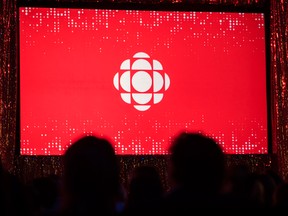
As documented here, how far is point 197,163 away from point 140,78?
5849mm

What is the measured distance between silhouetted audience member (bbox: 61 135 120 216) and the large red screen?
18.8 ft

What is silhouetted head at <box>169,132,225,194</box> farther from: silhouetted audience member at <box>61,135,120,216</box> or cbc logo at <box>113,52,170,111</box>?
cbc logo at <box>113,52,170,111</box>

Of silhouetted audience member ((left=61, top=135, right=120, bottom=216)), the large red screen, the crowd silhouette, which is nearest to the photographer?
the crowd silhouette

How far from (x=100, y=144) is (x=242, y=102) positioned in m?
6.19

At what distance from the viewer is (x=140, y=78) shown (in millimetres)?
7645

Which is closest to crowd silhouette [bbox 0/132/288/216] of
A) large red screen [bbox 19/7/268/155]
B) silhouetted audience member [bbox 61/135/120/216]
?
silhouetted audience member [bbox 61/135/120/216]

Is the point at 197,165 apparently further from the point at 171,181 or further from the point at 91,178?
the point at 91,178

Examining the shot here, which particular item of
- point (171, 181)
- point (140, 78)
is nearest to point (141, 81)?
point (140, 78)

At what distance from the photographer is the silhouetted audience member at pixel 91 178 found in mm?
1847

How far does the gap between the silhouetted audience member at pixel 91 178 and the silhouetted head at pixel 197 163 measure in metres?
0.19

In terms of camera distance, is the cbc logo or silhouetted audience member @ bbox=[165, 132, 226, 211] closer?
silhouetted audience member @ bbox=[165, 132, 226, 211]

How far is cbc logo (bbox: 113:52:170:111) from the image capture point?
25.1 ft

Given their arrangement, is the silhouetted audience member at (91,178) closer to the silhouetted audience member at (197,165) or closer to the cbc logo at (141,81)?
the silhouetted audience member at (197,165)

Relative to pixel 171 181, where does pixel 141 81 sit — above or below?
above
